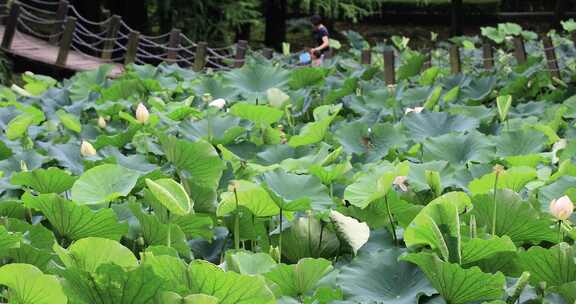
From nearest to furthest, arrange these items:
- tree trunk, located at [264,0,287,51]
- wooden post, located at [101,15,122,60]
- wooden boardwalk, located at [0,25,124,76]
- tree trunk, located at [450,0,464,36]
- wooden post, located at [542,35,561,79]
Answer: wooden post, located at [542,35,561,79] < wooden boardwalk, located at [0,25,124,76] < wooden post, located at [101,15,122,60] < tree trunk, located at [450,0,464,36] < tree trunk, located at [264,0,287,51]

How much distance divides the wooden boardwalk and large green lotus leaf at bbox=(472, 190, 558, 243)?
22.0 ft

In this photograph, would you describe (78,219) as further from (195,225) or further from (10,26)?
(10,26)

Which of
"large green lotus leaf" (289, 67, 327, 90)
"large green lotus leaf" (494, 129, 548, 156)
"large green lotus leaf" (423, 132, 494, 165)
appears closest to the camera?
"large green lotus leaf" (423, 132, 494, 165)

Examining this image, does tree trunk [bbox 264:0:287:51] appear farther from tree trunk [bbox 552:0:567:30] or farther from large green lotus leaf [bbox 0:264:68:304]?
large green lotus leaf [bbox 0:264:68:304]

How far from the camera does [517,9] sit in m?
18.7

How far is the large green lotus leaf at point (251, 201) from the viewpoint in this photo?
1.46 m

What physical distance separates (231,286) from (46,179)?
0.75 m

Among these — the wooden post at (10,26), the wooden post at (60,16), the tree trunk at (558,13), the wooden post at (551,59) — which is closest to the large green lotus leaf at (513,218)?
the wooden post at (551,59)

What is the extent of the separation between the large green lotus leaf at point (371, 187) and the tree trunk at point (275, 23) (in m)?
11.4

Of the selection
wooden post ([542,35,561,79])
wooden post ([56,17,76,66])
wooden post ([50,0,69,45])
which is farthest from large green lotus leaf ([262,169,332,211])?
wooden post ([50,0,69,45])

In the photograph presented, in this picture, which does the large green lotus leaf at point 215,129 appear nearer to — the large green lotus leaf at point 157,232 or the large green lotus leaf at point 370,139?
the large green lotus leaf at point 370,139

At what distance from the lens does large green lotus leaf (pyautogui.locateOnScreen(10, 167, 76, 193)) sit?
169 cm

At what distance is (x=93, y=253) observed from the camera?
118 cm

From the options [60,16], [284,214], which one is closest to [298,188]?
[284,214]
